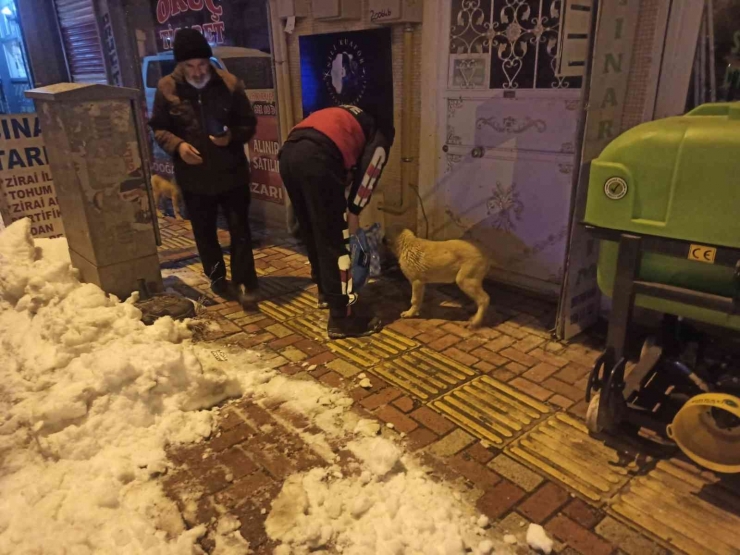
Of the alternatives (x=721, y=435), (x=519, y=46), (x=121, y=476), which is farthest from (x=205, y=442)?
(x=519, y=46)

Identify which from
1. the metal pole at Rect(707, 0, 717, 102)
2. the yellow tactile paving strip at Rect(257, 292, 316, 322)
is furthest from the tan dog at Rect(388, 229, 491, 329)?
the metal pole at Rect(707, 0, 717, 102)

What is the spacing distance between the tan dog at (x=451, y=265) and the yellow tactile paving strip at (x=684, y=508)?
1.73 metres

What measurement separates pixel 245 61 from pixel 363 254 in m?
3.64

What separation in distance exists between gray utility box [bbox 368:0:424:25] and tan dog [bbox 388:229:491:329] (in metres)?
1.96

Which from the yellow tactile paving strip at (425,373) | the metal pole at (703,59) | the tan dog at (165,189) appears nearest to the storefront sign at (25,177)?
the tan dog at (165,189)

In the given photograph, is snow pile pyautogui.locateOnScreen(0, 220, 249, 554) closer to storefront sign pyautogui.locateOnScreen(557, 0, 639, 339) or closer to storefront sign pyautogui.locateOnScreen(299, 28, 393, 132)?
storefront sign pyautogui.locateOnScreen(557, 0, 639, 339)

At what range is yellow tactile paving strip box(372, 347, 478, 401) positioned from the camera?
134 inches

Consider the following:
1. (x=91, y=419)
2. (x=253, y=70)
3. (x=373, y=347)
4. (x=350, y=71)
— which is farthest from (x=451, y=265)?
(x=253, y=70)

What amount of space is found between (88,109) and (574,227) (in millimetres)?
3627

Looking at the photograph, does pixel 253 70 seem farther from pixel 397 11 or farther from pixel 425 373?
pixel 425 373

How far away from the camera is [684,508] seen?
8.07 ft

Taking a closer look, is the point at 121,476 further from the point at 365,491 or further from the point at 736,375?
the point at 736,375

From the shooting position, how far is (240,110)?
4.47 metres

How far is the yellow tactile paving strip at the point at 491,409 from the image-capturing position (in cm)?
301
